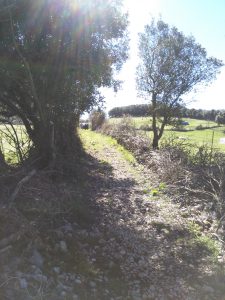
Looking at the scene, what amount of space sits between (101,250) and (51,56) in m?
6.48

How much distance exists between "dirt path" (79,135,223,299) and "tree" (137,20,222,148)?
9.30 m

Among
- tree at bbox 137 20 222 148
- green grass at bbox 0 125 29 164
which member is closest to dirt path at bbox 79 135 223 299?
green grass at bbox 0 125 29 164

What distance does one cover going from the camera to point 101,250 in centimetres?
587

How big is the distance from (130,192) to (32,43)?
5.36m

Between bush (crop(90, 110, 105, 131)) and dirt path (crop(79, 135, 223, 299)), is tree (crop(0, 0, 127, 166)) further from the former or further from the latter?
bush (crop(90, 110, 105, 131))

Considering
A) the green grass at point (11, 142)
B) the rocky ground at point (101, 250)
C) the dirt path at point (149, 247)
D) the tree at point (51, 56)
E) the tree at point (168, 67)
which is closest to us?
the rocky ground at point (101, 250)

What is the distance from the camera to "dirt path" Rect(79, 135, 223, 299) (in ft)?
16.2

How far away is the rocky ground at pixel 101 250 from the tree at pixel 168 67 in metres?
10.3

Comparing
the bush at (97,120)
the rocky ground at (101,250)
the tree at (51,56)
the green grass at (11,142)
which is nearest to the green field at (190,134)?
the bush at (97,120)

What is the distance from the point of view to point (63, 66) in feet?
Result: 33.0

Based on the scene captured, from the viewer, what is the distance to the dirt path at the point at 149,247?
4934 mm

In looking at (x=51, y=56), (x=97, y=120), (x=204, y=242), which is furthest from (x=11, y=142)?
(x=97, y=120)

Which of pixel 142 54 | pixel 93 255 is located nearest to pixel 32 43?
pixel 93 255

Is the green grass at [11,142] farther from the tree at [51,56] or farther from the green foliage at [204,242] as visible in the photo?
the green foliage at [204,242]
